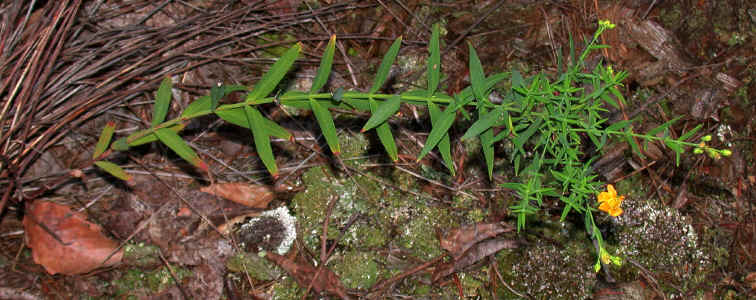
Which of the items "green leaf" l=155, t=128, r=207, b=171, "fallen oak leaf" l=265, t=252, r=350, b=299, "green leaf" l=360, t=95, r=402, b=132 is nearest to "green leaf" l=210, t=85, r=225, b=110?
"green leaf" l=155, t=128, r=207, b=171

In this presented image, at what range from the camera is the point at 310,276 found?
2.39m

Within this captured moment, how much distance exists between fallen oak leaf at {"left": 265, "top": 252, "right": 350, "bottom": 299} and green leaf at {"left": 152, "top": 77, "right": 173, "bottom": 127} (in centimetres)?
83

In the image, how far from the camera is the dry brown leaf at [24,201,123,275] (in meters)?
2.33

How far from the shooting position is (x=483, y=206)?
2.53 m

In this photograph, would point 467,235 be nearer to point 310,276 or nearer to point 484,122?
point 310,276

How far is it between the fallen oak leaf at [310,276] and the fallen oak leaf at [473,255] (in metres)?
0.47

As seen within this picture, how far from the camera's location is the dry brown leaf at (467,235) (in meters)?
2.46

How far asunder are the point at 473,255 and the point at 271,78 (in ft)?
4.37

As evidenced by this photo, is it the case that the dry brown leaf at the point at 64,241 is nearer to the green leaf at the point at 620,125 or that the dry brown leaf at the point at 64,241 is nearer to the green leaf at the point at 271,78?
the green leaf at the point at 271,78

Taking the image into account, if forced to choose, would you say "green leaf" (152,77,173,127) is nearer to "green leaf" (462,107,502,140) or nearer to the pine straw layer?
the pine straw layer

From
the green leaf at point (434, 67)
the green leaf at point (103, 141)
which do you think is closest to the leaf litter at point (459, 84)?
the green leaf at point (103, 141)

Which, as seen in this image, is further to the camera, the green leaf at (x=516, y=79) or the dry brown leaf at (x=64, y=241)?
the dry brown leaf at (x=64, y=241)

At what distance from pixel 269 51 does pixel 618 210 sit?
6.20 ft

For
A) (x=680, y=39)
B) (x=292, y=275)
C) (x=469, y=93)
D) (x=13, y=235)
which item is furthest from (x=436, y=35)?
(x=13, y=235)
